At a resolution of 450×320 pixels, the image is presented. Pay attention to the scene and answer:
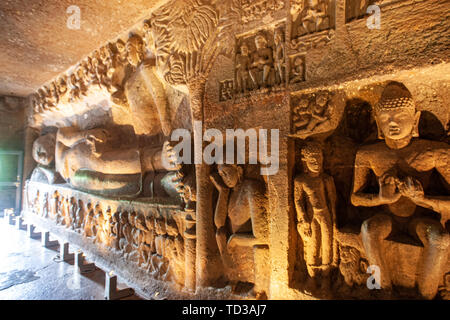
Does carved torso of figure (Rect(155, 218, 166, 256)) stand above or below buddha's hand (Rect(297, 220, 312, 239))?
below

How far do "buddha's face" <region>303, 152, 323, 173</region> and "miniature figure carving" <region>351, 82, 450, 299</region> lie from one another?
0.31m

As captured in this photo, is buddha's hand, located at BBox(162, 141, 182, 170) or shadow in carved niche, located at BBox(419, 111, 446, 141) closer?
shadow in carved niche, located at BBox(419, 111, 446, 141)

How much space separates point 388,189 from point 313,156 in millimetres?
528

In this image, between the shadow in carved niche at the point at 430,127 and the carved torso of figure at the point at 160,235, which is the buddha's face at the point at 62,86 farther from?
the shadow in carved niche at the point at 430,127

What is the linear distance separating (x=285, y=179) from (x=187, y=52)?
66.5 inches

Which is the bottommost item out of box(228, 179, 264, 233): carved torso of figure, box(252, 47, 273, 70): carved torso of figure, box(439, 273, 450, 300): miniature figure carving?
box(439, 273, 450, 300): miniature figure carving

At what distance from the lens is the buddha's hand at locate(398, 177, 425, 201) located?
5.14 feet

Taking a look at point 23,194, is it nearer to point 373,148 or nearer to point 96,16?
point 96,16

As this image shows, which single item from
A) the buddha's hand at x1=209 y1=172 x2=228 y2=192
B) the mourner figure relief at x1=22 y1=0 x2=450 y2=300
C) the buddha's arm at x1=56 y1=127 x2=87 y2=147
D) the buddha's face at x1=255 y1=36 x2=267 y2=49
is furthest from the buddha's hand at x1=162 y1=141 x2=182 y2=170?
the buddha's arm at x1=56 y1=127 x2=87 y2=147

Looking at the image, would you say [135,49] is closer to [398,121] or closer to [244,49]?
[244,49]

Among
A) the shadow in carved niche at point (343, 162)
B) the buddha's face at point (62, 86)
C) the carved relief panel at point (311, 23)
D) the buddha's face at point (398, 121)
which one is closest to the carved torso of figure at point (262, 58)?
the carved relief panel at point (311, 23)

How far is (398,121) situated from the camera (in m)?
1.65

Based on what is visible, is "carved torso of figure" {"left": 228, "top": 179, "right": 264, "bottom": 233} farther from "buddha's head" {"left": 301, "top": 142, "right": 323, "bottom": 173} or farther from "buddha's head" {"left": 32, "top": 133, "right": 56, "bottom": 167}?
"buddha's head" {"left": 32, "top": 133, "right": 56, "bottom": 167}

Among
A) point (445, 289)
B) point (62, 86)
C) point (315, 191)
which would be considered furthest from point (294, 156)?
point (62, 86)
